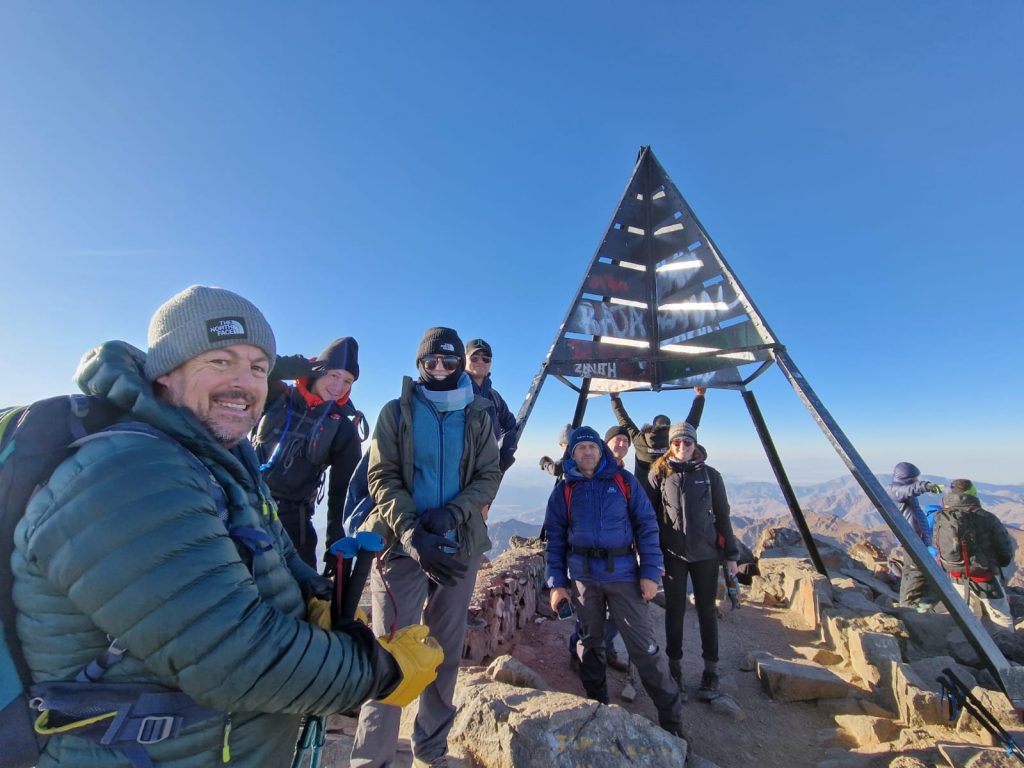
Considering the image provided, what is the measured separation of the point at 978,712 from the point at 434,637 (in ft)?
15.0

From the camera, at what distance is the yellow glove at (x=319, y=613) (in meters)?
1.68

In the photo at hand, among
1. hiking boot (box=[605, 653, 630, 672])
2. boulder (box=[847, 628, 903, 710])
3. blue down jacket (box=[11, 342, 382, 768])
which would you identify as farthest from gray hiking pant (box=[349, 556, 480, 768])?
boulder (box=[847, 628, 903, 710])

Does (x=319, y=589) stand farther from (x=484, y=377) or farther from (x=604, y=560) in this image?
(x=484, y=377)

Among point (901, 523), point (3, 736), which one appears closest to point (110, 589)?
point (3, 736)

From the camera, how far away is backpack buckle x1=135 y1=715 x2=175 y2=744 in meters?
1.20

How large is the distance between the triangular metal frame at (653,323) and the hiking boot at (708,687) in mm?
3355

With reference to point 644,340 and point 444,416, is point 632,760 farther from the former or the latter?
point 644,340

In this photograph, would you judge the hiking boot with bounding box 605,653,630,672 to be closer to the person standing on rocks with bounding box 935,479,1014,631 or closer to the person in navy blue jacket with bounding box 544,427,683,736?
the person in navy blue jacket with bounding box 544,427,683,736

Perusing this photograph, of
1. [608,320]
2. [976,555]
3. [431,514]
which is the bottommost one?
[976,555]

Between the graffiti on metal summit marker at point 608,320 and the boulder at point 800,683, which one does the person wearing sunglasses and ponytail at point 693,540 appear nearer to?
the boulder at point 800,683

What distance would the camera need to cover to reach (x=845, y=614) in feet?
A: 21.6

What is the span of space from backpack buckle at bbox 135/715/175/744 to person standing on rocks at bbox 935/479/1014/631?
386 inches

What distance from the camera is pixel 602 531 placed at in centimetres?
392

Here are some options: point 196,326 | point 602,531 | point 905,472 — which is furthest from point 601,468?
point 905,472
